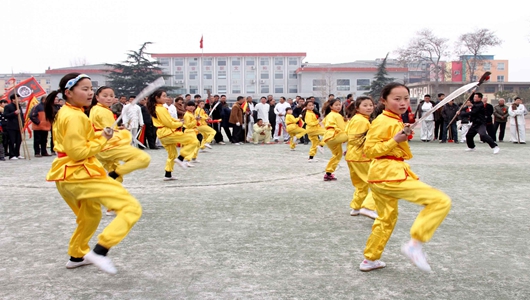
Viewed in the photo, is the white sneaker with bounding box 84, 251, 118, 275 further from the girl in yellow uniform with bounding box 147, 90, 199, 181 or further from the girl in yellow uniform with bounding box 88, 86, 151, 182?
the girl in yellow uniform with bounding box 147, 90, 199, 181

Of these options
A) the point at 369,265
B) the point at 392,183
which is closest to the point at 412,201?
the point at 392,183

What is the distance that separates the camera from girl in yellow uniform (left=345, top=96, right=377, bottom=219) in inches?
228

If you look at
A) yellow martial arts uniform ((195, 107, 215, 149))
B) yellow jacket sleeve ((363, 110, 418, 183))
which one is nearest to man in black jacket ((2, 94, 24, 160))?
yellow martial arts uniform ((195, 107, 215, 149))

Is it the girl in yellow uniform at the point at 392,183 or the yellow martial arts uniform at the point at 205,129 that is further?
the yellow martial arts uniform at the point at 205,129

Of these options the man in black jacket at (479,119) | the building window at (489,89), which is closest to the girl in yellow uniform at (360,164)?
the man in black jacket at (479,119)

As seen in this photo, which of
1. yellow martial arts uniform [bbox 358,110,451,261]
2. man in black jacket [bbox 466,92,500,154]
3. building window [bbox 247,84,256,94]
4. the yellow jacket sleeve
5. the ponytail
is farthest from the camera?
building window [bbox 247,84,256,94]

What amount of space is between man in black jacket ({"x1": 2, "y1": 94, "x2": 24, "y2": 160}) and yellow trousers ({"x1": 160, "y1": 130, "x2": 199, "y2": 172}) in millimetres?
6254

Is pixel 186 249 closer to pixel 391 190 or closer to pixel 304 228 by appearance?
pixel 304 228

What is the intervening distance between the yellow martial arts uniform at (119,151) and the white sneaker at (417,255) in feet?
10.9

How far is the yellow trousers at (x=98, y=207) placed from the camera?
11.7ft

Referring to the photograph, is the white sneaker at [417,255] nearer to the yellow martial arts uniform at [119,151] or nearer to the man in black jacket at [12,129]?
the yellow martial arts uniform at [119,151]

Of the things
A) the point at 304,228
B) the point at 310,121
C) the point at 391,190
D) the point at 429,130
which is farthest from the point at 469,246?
the point at 429,130

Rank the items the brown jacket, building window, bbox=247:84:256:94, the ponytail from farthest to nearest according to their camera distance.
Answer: building window, bbox=247:84:256:94
the brown jacket
the ponytail

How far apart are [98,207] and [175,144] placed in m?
5.02
